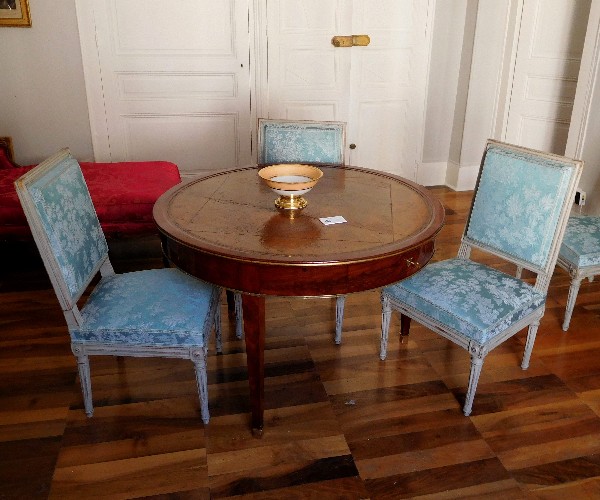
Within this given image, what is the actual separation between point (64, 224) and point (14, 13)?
2.27 meters

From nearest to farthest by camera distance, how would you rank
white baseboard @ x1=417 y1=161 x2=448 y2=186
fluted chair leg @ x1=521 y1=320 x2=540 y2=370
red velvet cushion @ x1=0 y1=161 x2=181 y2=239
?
fluted chair leg @ x1=521 y1=320 x2=540 y2=370, red velvet cushion @ x1=0 y1=161 x2=181 y2=239, white baseboard @ x1=417 y1=161 x2=448 y2=186

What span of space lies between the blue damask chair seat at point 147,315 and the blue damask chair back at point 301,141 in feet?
2.71

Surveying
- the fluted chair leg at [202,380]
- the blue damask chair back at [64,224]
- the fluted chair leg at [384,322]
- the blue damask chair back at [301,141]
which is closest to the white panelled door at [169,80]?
the blue damask chair back at [301,141]

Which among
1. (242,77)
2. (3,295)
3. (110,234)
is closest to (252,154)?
(242,77)

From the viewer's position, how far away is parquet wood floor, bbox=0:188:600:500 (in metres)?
1.66

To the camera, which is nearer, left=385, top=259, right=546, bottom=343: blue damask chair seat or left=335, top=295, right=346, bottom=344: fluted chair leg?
left=385, top=259, right=546, bottom=343: blue damask chair seat

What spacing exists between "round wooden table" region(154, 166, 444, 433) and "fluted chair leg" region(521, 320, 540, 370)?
619 mm

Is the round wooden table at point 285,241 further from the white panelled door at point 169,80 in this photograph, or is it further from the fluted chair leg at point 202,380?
the white panelled door at point 169,80

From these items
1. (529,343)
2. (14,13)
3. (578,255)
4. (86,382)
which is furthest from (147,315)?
(14,13)

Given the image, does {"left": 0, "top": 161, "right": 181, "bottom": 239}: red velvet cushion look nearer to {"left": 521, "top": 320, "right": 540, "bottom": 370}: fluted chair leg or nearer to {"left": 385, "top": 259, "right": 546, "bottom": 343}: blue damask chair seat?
{"left": 385, "top": 259, "right": 546, "bottom": 343}: blue damask chair seat

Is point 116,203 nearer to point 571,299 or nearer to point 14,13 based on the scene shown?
point 14,13

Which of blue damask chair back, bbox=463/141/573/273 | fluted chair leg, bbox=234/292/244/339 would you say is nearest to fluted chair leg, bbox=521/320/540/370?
blue damask chair back, bbox=463/141/573/273

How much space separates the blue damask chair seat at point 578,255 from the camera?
7.61 feet

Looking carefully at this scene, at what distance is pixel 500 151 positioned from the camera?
201 cm
